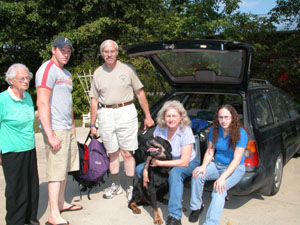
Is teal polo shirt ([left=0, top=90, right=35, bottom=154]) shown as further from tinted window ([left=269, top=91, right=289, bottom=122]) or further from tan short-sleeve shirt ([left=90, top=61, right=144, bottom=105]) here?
tinted window ([left=269, top=91, right=289, bottom=122])

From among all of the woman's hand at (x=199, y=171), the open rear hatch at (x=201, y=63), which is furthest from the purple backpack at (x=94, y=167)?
the open rear hatch at (x=201, y=63)

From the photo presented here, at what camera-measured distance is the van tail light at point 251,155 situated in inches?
134

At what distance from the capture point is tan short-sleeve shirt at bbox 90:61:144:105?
A: 3.78 metres

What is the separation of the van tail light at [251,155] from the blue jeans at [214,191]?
0.12 metres

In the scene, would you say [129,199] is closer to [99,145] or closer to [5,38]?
[99,145]

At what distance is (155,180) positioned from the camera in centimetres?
340

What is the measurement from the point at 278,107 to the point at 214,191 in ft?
6.58

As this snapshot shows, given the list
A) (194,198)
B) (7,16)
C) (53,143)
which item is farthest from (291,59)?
(7,16)

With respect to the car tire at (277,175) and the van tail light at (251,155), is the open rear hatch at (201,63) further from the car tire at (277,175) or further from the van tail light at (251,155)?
the car tire at (277,175)

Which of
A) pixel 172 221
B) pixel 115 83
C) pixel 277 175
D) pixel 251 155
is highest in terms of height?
pixel 115 83

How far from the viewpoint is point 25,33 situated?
575 inches

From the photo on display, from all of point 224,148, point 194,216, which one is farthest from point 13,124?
point 224,148

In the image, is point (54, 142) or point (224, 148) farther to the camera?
point (224, 148)

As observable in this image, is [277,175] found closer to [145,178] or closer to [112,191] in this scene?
[145,178]
